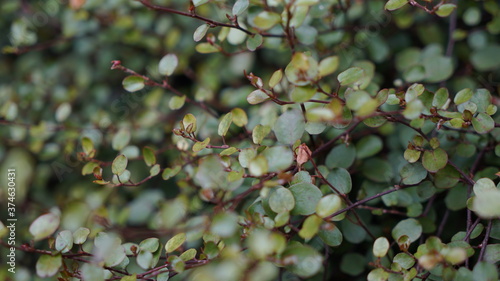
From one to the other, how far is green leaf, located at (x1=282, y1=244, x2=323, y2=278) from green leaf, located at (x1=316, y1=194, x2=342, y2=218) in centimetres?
5

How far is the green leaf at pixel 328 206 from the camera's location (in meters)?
0.57

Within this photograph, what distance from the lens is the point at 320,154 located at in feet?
2.86

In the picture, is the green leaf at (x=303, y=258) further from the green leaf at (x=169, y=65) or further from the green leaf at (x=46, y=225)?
the green leaf at (x=169, y=65)

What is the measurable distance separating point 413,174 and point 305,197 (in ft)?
0.70

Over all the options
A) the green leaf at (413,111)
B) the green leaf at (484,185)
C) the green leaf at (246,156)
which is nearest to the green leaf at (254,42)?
the green leaf at (246,156)

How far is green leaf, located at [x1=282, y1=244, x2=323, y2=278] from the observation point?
0.54m

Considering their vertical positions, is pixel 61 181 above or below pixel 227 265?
below

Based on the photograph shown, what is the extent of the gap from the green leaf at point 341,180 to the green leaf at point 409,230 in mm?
112

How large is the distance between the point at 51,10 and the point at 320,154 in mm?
1204

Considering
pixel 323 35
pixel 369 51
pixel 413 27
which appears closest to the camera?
pixel 323 35

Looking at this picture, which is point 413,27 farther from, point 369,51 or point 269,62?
point 269,62

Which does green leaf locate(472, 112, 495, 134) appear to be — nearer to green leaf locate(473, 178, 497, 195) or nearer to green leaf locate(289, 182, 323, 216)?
green leaf locate(473, 178, 497, 195)

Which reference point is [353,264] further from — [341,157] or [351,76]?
[351,76]

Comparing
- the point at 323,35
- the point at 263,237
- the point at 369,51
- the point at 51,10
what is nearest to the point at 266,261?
the point at 263,237
